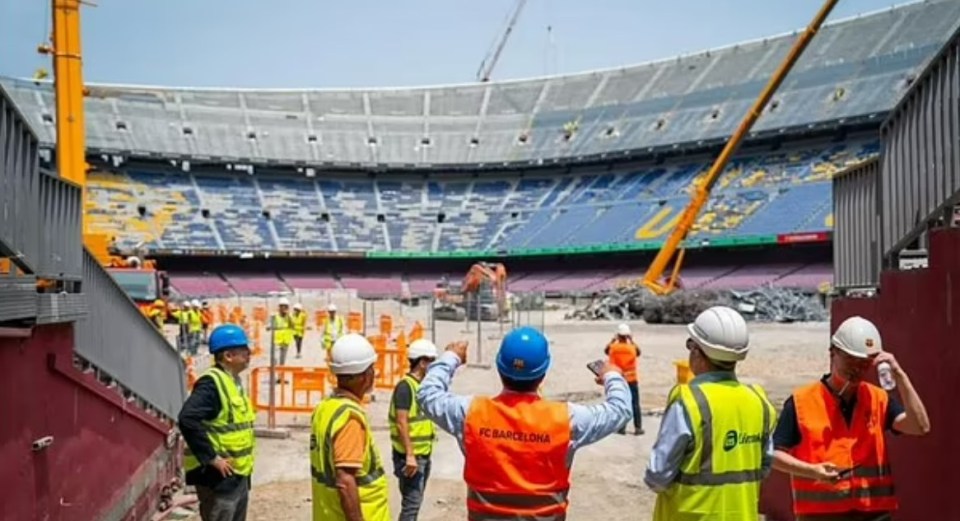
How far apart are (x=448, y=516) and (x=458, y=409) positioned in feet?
17.1

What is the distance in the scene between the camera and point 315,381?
14398 millimetres

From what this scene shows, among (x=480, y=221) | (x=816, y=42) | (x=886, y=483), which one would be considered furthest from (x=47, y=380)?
(x=816, y=42)

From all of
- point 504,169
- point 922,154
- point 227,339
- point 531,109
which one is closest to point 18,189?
point 227,339

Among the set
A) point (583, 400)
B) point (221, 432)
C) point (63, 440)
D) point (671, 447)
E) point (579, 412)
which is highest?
point (579, 412)

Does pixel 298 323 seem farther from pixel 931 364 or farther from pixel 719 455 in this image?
pixel 719 455

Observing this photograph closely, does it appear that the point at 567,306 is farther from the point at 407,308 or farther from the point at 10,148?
the point at 10,148

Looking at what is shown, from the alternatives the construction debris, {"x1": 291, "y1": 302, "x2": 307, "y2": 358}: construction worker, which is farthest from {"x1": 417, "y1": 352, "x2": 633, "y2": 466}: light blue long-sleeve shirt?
the construction debris

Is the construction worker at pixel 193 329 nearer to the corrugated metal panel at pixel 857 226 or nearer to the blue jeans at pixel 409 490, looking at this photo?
the blue jeans at pixel 409 490

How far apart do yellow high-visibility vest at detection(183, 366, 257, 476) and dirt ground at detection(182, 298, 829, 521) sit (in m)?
3.32

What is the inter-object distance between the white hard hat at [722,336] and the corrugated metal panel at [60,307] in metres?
4.01

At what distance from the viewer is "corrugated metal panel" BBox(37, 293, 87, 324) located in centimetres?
527

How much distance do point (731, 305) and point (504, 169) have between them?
3287 centimetres

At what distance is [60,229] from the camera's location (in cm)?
604

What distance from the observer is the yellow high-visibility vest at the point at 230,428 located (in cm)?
504
